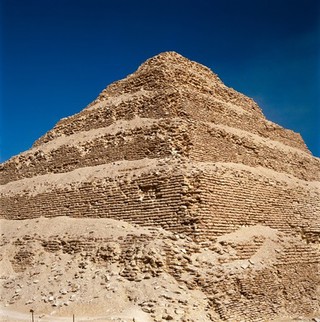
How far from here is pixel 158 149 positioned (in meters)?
17.6

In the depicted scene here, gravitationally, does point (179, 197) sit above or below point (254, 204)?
below

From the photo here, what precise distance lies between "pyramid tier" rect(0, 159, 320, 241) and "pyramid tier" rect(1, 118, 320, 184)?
0.48 m

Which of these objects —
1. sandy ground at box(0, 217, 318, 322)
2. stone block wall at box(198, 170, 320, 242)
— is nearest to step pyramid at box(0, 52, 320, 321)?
stone block wall at box(198, 170, 320, 242)

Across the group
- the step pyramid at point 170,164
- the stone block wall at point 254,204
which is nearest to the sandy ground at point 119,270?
the stone block wall at point 254,204

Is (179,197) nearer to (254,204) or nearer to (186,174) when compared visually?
(186,174)

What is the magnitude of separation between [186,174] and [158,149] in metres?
2.41

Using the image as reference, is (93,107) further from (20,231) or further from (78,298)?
(78,298)

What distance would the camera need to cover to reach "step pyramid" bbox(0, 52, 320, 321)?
15430mm

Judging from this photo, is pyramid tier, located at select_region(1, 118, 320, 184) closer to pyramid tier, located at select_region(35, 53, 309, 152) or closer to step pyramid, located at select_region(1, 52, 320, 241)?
step pyramid, located at select_region(1, 52, 320, 241)

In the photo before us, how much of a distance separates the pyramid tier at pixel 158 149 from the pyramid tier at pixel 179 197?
480 mm

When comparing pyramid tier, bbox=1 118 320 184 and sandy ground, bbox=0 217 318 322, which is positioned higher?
pyramid tier, bbox=1 118 320 184

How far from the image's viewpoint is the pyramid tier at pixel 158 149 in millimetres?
→ 17625

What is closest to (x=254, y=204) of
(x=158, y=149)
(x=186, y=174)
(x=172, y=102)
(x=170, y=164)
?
(x=186, y=174)

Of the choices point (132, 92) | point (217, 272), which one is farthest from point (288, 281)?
point (132, 92)
